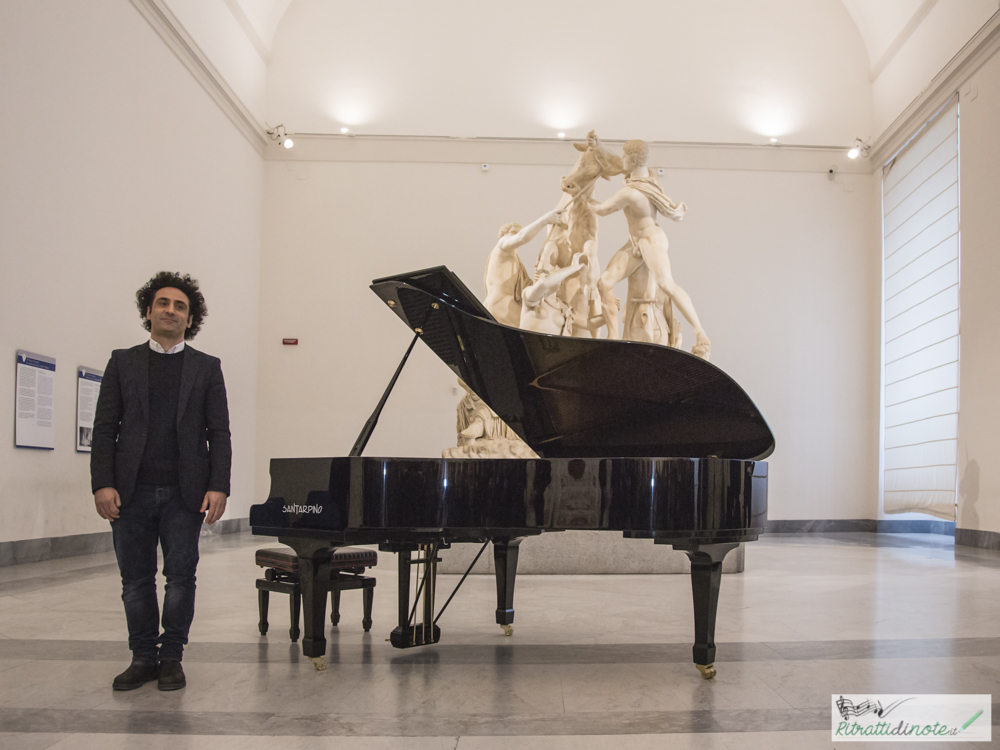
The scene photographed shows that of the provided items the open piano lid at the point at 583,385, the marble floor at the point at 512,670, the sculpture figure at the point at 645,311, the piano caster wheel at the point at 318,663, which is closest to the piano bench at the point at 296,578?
the marble floor at the point at 512,670

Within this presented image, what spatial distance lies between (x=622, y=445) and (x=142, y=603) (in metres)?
1.93

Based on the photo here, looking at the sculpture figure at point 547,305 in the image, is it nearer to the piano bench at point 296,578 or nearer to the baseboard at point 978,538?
the piano bench at point 296,578

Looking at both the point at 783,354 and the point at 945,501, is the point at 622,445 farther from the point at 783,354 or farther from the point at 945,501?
the point at 783,354

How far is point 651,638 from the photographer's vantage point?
3.93 metres

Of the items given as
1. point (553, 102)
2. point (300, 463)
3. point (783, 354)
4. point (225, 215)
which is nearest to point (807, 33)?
point (553, 102)

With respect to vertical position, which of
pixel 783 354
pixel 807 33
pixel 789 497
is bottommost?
pixel 789 497

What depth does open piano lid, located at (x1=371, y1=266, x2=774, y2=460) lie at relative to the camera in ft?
10.6

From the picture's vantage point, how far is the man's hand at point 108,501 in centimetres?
280

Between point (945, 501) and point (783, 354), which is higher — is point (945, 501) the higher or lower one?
the lower one

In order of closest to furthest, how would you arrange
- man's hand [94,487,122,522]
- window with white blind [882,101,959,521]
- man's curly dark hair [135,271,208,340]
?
man's hand [94,487,122,522], man's curly dark hair [135,271,208,340], window with white blind [882,101,959,521]

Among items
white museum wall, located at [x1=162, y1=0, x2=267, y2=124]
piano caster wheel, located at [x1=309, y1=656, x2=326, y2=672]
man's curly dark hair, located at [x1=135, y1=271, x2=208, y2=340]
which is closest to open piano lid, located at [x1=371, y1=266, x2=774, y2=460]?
man's curly dark hair, located at [x1=135, y1=271, x2=208, y2=340]

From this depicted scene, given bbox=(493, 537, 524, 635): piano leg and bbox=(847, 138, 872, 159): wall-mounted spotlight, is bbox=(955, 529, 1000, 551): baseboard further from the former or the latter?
bbox=(493, 537, 524, 635): piano leg

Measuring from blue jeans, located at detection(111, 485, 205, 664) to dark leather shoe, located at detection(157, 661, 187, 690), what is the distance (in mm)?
23

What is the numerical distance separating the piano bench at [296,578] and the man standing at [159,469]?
0.73 m
